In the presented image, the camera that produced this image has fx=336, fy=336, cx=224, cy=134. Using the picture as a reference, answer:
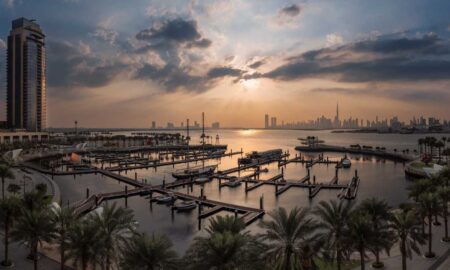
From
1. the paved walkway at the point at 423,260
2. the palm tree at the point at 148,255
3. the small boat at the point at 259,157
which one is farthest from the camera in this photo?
the small boat at the point at 259,157

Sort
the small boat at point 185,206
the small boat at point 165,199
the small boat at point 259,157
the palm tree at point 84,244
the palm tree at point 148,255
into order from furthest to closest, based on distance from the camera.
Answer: the small boat at point 259,157 < the small boat at point 165,199 < the small boat at point 185,206 < the palm tree at point 84,244 < the palm tree at point 148,255

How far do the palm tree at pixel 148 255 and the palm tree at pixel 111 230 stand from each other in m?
3.05

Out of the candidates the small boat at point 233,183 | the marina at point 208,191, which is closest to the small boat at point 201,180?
the marina at point 208,191

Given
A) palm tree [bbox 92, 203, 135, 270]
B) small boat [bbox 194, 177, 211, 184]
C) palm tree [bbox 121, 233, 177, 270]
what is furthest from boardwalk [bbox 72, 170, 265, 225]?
palm tree [bbox 121, 233, 177, 270]

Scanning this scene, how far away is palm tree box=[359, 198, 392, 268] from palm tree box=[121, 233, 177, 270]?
1326cm

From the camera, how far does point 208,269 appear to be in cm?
1809

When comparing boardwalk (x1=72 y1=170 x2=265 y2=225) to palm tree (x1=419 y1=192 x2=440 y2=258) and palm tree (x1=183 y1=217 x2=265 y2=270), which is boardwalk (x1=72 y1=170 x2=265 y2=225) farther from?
palm tree (x1=183 y1=217 x2=265 y2=270)

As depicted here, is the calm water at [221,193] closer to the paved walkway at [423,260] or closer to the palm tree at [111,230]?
the palm tree at [111,230]

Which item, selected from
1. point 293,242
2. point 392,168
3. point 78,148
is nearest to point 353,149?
point 392,168

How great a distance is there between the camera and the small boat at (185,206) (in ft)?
172

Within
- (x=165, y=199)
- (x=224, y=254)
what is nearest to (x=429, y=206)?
(x=224, y=254)

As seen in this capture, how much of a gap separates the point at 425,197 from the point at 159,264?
922 inches

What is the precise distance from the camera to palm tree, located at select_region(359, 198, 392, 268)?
72.3ft

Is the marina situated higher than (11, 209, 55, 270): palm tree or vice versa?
(11, 209, 55, 270): palm tree
